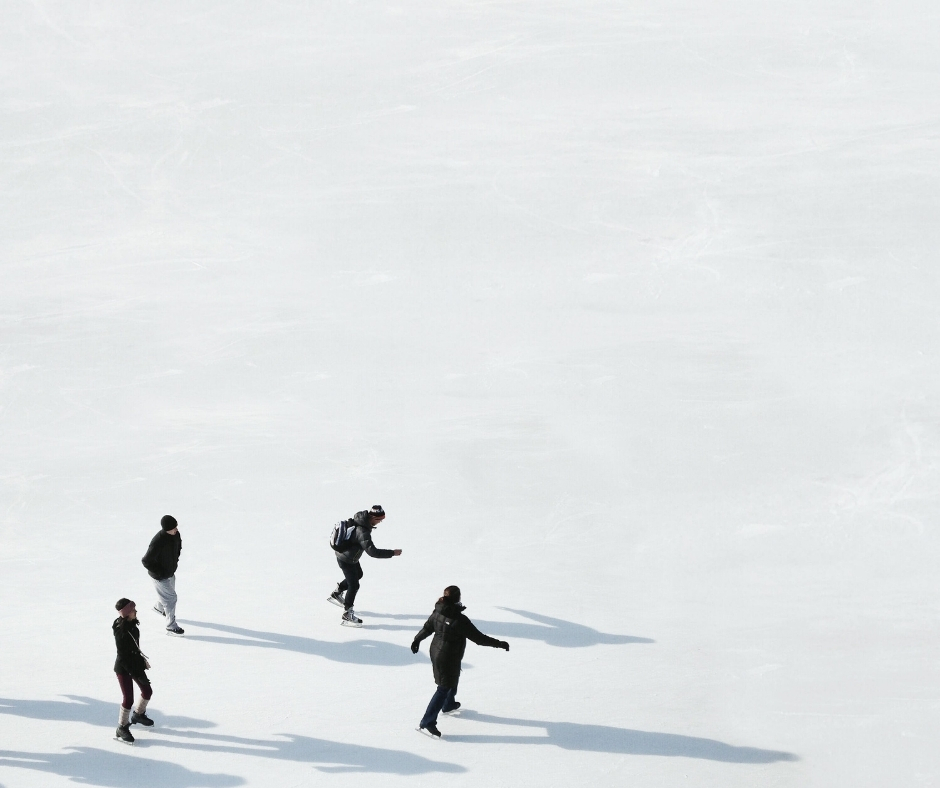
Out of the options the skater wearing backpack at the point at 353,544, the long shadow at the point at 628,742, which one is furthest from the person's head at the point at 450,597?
the skater wearing backpack at the point at 353,544

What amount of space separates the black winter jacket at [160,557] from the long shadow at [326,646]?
1.97 ft

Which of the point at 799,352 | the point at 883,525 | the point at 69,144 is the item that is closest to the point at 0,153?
the point at 69,144

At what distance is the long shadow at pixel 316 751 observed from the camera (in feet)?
24.5

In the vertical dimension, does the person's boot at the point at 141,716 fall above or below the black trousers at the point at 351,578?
below

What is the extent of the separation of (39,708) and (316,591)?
274cm

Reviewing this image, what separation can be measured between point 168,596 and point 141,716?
1.58 m

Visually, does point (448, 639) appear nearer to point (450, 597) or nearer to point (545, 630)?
point (450, 597)

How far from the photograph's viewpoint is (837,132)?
1669 cm

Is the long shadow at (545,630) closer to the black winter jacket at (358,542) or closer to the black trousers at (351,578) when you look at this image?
the black trousers at (351,578)

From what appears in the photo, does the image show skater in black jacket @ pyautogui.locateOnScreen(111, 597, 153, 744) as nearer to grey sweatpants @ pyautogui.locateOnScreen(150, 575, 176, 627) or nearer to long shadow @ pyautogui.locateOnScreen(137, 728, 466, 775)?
long shadow @ pyautogui.locateOnScreen(137, 728, 466, 775)

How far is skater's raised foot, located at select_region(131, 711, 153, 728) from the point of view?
25.8 ft

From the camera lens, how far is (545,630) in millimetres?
9469

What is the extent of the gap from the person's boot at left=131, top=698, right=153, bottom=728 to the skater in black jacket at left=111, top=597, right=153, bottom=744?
3 cm

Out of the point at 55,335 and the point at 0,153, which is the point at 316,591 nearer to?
the point at 55,335
